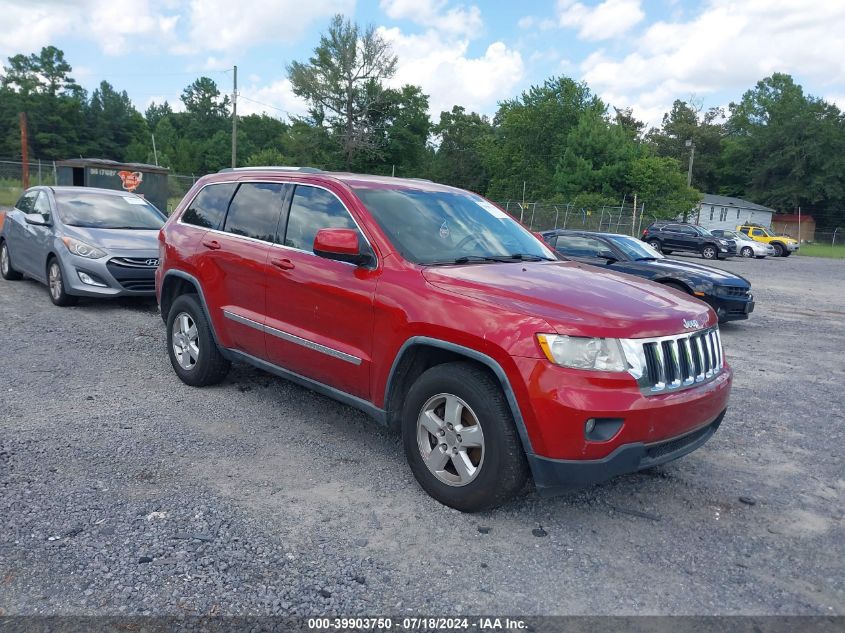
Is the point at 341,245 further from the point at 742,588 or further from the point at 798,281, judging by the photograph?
the point at 798,281

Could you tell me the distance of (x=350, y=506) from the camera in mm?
3652

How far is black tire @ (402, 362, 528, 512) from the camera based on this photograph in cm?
330

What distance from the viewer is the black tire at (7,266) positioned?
10734 mm

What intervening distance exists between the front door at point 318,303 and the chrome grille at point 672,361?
152cm

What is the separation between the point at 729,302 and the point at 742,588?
745 centimetres

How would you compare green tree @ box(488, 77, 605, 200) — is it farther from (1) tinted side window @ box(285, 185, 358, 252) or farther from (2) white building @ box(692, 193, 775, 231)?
(1) tinted side window @ box(285, 185, 358, 252)

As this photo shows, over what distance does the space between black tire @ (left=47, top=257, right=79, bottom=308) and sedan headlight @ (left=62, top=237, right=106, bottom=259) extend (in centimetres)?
30

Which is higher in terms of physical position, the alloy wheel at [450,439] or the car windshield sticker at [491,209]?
the car windshield sticker at [491,209]

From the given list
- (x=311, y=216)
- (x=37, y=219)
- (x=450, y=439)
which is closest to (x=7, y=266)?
(x=37, y=219)

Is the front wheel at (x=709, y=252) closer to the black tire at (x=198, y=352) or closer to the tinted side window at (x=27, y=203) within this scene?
the tinted side window at (x=27, y=203)

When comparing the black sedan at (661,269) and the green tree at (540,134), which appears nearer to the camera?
the black sedan at (661,269)

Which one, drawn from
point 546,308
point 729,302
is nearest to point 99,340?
point 546,308

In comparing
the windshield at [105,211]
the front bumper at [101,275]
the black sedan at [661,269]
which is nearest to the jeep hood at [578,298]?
the black sedan at [661,269]

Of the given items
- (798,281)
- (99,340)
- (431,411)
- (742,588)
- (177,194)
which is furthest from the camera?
(177,194)
